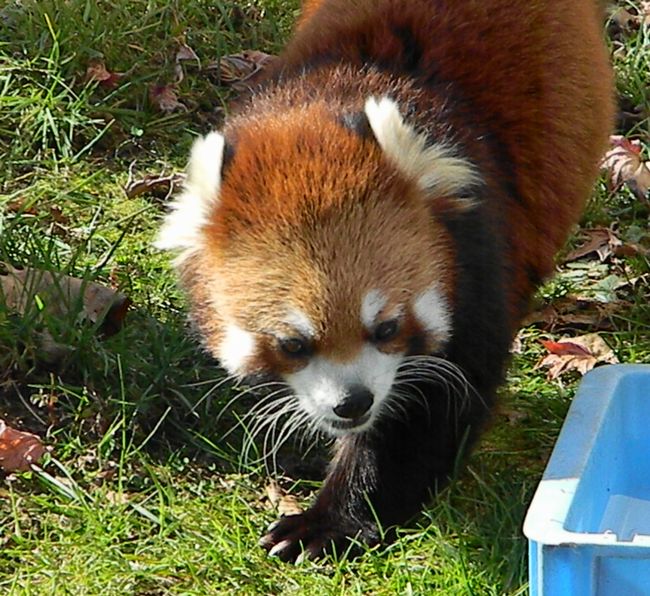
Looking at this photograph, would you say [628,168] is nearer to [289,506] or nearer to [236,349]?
[289,506]

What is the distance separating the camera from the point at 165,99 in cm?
504

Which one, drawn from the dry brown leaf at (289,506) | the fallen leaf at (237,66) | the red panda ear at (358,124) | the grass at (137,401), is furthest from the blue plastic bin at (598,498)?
the fallen leaf at (237,66)

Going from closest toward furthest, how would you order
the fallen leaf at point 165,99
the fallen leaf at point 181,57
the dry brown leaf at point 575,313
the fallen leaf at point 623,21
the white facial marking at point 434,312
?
the white facial marking at point 434,312
the dry brown leaf at point 575,313
the fallen leaf at point 165,99
the fallen leaf at point 181,57
the fallen leaf at point 623,21

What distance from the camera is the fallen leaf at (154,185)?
4.63m

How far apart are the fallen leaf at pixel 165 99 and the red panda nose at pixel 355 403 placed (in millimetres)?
2446

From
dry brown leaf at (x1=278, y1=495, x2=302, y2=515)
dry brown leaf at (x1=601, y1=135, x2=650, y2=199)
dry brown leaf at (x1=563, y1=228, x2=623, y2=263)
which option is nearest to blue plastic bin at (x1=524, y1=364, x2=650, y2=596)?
dry brown leaf at (x1=278, y1=495, x2=302, y2=515)

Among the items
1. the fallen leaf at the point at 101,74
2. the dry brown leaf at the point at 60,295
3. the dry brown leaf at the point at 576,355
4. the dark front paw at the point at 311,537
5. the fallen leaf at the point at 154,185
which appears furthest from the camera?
the fallen leaf at the point at 101,74

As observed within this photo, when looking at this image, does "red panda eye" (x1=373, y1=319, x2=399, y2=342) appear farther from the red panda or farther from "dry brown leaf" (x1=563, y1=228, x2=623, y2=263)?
"dry brown leaf" (x1=563, y1=228, x2=623, y2=263)

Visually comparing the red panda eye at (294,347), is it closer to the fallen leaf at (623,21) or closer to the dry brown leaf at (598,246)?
Result: the dry brown leaf at (598,246)

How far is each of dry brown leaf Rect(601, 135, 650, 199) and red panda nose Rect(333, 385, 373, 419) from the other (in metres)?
2.19

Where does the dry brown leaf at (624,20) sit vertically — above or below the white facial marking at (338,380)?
below

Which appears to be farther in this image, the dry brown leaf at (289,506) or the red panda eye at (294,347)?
the dry brown leaf at (289,506)

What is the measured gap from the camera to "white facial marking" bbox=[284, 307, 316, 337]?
2.86m

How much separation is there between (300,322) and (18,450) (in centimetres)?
92
